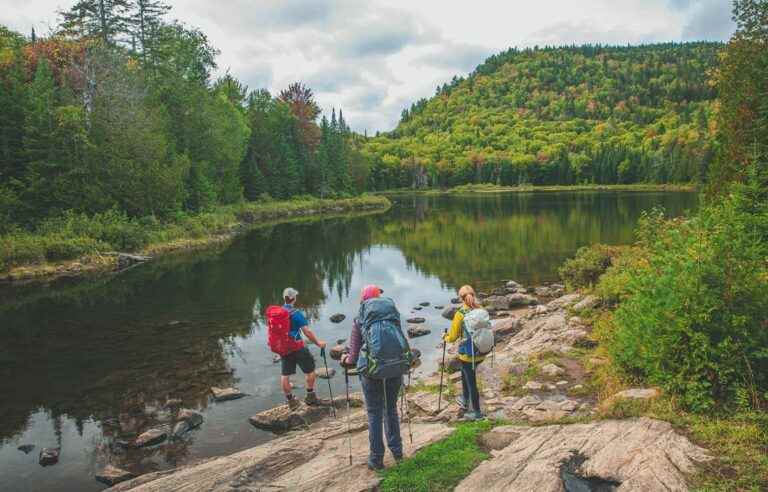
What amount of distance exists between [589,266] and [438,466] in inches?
674

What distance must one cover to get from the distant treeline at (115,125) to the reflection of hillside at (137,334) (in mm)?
9182

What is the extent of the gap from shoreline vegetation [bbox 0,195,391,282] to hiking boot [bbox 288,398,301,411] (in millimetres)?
24990

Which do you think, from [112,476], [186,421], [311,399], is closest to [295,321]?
[311,399]

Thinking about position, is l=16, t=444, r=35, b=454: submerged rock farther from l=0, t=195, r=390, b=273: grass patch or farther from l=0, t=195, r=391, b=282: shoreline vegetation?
l=0, t=195, r=390, b=273: grass patch

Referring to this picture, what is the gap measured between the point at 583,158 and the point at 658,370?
173 m

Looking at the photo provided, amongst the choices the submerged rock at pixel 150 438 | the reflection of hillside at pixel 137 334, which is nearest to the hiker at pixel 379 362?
the submerged rock at pixel 150 438

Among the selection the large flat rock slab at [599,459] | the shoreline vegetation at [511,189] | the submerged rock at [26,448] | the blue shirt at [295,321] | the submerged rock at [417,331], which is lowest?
the submerged rock at [417,331]

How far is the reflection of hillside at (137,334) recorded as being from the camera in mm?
12898

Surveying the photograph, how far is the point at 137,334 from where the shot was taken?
1869cm

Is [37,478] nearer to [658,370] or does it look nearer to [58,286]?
[658,370]

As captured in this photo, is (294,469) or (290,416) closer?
(294,469)

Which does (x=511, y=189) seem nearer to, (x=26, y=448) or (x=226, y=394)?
(x=226, y=394)

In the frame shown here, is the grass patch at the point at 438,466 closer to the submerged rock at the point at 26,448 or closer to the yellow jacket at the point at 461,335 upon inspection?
the yellow jacket at the point at 461,335

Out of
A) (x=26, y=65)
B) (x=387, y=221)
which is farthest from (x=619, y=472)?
(x=387, y=221)
